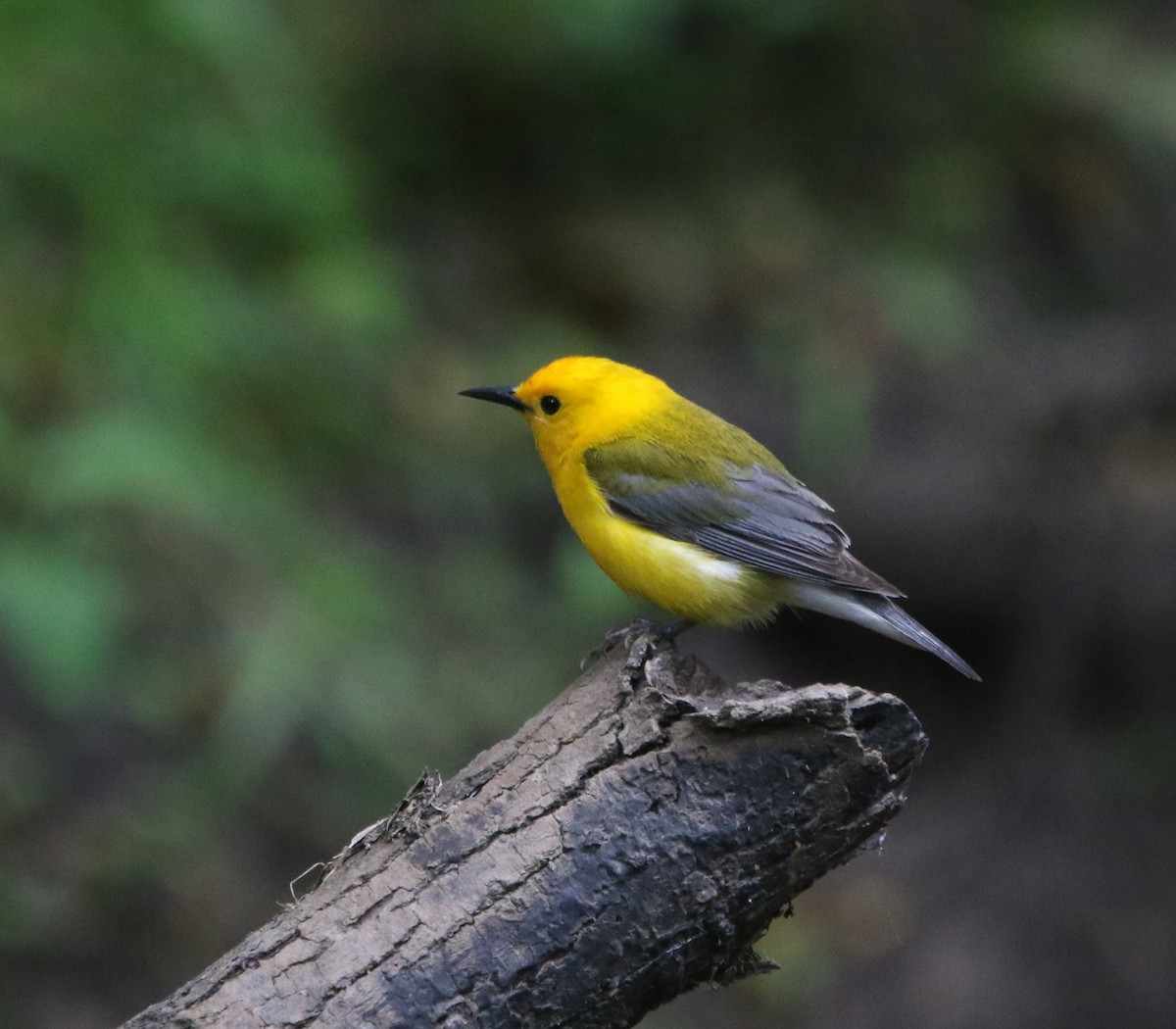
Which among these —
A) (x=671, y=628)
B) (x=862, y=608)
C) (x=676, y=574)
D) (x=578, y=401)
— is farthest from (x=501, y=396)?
(x=862, y=608)

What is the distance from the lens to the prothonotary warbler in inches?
179

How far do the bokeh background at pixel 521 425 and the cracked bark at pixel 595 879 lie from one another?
301cm

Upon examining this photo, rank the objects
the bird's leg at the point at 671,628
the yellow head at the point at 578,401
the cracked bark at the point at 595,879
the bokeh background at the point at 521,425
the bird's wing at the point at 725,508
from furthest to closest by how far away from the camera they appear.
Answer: the bokeh background at the point at 521,425 → the yellow head at the point at 578,401 → the bird's wing at the point at 725,508 → the bird's leg at the point at 671,628 → the cracked bark at the point at 595,879

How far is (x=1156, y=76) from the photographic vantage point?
28.6 ft

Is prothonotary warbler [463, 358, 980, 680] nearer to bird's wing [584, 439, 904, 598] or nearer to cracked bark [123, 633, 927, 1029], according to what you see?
bird's wing [584, 439, 904, 598]

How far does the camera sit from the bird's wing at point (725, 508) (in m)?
4.62

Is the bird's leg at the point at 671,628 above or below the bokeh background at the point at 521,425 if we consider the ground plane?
below

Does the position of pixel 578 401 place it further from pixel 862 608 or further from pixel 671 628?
pixel 862 608

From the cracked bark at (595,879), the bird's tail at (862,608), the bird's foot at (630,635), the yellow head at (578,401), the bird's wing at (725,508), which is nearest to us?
the cracked bark at (595,879)

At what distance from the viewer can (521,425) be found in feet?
25.3

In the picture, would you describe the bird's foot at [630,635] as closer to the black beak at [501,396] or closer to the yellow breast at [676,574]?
the yellow breast at [676,574]

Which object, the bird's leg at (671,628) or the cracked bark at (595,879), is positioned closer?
the cracked bark at (595,879)

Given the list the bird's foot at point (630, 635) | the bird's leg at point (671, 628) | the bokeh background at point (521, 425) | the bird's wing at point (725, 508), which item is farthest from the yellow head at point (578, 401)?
the bokeh background at point (521, 425)

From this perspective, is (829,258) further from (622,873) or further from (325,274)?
(622,873)
